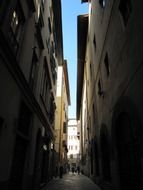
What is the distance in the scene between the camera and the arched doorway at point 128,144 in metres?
4.72

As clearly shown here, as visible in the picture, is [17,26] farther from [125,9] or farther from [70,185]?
[70,185]

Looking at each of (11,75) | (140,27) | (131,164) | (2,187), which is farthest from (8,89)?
(131,164)

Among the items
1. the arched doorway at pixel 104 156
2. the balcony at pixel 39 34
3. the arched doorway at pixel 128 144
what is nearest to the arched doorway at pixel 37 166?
the arched doorway at pixel 104 156

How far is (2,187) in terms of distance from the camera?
5145 millimetres

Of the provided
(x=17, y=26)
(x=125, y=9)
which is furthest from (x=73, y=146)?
(x=125, y=9)

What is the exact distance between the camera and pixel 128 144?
5.90 meters

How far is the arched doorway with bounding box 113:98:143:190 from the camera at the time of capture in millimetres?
4719

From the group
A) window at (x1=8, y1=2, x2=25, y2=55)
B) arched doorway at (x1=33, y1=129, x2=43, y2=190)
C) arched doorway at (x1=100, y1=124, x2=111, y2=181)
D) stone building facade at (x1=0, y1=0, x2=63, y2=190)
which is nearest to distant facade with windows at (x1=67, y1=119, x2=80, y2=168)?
arched doorway at (x1=33, y1=129, x2=43, y2=190)

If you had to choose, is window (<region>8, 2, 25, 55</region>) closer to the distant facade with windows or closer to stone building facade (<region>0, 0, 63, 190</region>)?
stone building facade (<region>0, 0, 63, 190</region>)

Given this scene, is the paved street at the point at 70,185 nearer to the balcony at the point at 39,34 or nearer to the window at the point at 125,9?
the balcony at the point at 39,34

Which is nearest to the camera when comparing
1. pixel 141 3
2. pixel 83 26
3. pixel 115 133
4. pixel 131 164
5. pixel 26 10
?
pixel 141 3

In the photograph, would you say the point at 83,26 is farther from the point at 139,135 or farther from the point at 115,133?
the point at 139,135

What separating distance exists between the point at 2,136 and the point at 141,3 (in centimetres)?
531

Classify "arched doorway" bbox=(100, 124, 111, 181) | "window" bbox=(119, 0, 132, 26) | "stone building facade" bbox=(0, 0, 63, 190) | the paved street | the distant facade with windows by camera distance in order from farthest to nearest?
the distant facade with windows < the paved street < "arched doorway" bbox=(100, 124, 111, 181) < "window" bbox=(119, 0, 132, 26) < "stone building facade" bbox=(0, 0, 63, 190)
